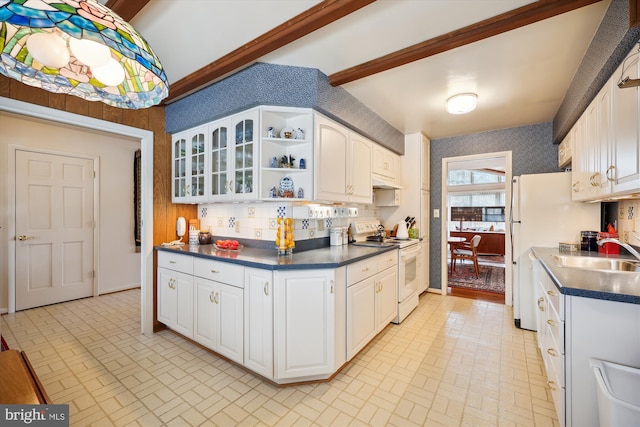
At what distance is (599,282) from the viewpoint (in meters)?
1.42

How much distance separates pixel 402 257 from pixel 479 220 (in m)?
6.26

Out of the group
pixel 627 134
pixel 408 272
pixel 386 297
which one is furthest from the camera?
pixel 408 272

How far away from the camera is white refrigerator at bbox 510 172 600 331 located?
2746 mm

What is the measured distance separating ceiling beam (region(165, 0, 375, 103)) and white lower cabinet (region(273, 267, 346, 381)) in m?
1.54

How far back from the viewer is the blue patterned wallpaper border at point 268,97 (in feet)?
7.28

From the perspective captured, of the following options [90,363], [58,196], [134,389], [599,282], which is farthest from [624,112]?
[58,196]

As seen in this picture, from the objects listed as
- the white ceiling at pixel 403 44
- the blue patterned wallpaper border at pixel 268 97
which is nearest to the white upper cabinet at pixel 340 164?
the blue patterned wallpaper border at pixel 268 97

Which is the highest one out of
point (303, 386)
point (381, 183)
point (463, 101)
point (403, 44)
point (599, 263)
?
point (403, 44)

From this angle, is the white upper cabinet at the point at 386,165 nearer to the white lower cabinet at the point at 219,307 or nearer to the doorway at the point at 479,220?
the doorway at the point at 479,220

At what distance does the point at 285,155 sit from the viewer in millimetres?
2473

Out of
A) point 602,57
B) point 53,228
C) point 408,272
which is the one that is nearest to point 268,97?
point 602,57

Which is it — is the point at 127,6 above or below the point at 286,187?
above

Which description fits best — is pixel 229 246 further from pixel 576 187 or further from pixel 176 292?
pixel 576 187

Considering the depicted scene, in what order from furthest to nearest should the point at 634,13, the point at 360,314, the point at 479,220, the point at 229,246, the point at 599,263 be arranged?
the point at 479,220
the point at 229,246
the point at 360,314
the point at 599,263
the point at 634,13
